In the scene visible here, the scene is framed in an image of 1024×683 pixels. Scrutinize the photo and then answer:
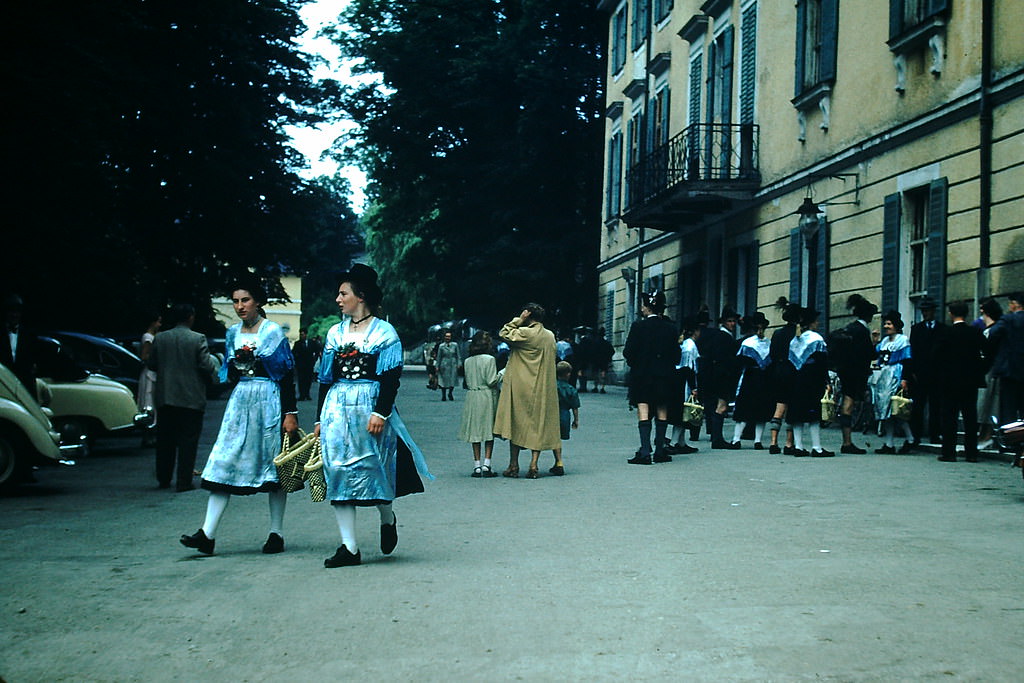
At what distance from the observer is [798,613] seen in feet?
21.2

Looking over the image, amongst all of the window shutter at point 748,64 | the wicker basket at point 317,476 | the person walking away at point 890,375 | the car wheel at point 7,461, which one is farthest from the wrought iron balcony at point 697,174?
the wicker basket at point 317,476

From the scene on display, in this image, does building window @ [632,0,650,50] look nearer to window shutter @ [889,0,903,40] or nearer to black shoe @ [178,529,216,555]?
window shutter @ [889,0,903,40]

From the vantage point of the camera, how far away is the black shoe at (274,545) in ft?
28.6

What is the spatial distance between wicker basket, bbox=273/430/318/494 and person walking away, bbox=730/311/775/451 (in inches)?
376

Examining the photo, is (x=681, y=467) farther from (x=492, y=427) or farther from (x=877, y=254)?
(x=877, y=254)

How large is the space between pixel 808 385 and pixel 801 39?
32.4 ft

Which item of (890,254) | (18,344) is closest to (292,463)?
(18,344)

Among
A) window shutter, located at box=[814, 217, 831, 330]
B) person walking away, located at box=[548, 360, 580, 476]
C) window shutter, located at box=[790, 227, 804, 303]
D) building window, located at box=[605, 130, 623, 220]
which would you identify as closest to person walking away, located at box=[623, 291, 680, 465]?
person walking away, located at box=[548, 360, 580, 476]

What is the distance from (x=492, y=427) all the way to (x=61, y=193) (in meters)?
6.24

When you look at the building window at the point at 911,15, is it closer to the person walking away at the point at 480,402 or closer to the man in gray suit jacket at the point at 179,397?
the person walking away at the point at 480,402

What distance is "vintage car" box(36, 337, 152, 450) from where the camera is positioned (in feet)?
55.3

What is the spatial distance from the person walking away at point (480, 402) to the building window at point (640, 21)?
2370 centimetres

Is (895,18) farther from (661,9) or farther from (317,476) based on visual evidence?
(661,9)

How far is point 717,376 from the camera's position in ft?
59.6
